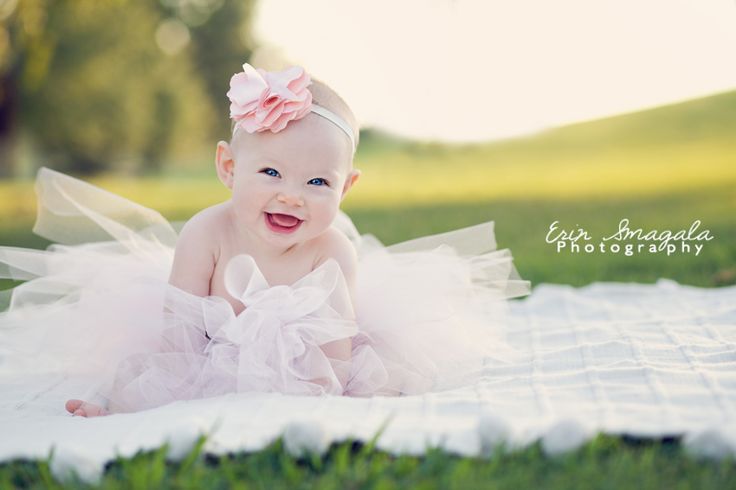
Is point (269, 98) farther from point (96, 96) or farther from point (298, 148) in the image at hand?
point (96, 96)

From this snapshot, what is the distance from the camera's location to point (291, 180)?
7.06ft

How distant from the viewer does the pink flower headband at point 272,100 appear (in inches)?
83.4

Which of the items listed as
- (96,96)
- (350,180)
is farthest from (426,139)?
(350,180)

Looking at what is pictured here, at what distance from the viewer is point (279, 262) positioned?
2.32 metres

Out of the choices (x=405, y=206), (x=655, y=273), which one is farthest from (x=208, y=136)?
(x=655, y=273)

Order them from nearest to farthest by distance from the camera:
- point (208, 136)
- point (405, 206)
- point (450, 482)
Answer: point (450, 482) → point (405, 206) → point (208, 136)

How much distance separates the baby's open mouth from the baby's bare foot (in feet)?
2.10

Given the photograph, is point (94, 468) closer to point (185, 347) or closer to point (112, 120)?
point (185, 347)

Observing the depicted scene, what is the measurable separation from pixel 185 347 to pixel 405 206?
22.2 ft

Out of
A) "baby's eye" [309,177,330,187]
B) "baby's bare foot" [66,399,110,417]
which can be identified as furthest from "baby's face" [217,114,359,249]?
"baby's bare foot" [66,399,110,417]

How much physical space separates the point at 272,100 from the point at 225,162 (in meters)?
0.28

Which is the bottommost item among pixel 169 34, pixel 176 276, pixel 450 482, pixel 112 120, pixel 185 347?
pixel 450 482

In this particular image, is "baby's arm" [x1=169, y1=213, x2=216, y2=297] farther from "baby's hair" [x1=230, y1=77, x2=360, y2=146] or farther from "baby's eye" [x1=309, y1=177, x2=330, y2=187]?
"baby's hair" [x1=230, y1=77, x2=360, y2=146]

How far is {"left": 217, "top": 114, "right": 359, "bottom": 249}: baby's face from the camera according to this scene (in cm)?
215
